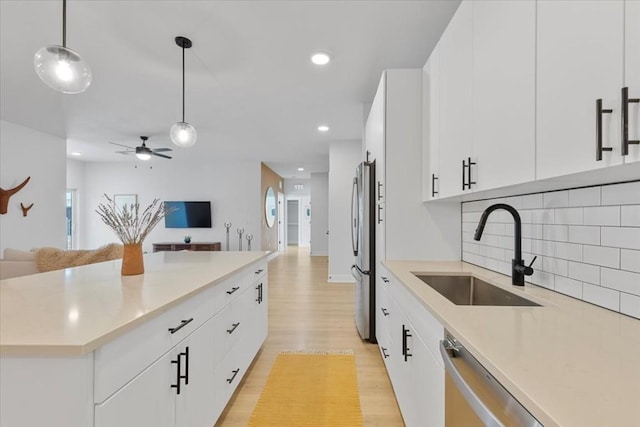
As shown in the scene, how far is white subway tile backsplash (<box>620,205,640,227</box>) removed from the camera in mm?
1042

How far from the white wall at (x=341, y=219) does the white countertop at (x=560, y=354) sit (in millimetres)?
4424

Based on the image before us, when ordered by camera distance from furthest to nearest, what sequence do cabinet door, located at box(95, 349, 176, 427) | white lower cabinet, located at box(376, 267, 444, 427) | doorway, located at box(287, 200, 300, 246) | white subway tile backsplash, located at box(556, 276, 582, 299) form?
doorway, located at box(287, 200, 300, 246), white subway tile backsplash, located at box(556, 276, 582, 299), white lower cabinet, located at box(376, 267, 444, 427), cabinet door, located at box(95, 349, 176, 427)

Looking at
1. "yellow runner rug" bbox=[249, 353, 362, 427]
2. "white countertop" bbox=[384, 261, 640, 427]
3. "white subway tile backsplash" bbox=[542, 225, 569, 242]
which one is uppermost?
"white subway tile backsplash" bbox=[542, 225, 569, 242]

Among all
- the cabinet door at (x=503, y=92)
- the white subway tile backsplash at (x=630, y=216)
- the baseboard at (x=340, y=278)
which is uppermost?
the cabinet door at (x=503, y=92)

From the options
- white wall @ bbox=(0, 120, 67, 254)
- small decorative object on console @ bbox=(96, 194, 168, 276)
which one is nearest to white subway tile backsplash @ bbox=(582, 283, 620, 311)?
small decorative object on console @ bbox=(96, 194, 168, 276)

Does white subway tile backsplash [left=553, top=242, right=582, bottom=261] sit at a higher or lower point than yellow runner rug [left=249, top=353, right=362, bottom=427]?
higher

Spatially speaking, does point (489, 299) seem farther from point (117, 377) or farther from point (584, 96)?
point (117, 377)

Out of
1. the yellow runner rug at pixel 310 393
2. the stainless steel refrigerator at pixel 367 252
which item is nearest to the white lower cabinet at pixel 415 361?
the yellow runner rug at pixel 310 393

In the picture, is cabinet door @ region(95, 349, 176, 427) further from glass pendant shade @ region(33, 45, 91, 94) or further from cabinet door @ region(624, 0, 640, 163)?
glass pendant shade @ region(33, 45, 91, 94)

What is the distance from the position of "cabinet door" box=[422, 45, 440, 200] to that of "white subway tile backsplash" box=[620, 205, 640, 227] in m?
1.01

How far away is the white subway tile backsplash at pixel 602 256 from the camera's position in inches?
43.7

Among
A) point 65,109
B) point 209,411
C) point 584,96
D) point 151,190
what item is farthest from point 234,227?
point 584,96

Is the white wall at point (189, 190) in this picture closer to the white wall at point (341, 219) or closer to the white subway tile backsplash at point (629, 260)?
the white wall at point (341, 219)

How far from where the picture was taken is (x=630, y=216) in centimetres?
107
